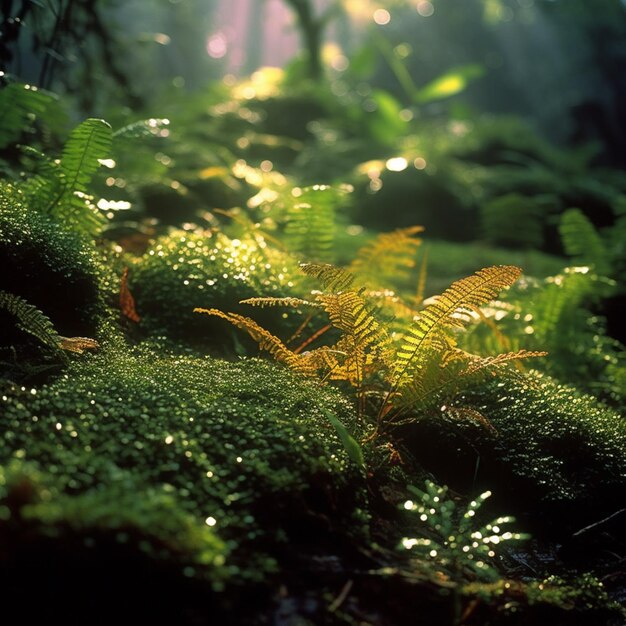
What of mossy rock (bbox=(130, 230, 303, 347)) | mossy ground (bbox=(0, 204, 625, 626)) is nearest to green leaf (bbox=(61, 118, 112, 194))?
mossy ground (bbox=(0, 204, 625, 626))

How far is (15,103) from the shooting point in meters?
3.83

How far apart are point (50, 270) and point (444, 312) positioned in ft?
6.84

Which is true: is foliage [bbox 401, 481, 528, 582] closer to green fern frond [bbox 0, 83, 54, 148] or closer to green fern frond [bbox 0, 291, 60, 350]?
green fern frond [bbox 0, 291, 60, 350]

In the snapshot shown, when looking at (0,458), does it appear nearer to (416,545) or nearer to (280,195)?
(416,545)

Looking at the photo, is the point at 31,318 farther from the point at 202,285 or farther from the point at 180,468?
the point at 202,285

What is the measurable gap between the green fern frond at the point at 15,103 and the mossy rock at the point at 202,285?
4.04ft

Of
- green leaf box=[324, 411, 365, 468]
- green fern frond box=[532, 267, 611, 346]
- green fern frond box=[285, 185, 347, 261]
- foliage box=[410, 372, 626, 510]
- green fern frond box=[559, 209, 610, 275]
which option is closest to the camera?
green leaf box=[324, 411, 365, 468]

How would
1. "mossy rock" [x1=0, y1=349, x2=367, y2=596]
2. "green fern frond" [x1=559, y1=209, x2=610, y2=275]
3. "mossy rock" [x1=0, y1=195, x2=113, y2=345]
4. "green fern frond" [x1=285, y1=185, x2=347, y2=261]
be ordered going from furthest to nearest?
"green fern frond" [x1=559, y1=209, x2=610, y2=275]
"green fern frond" [x1=285, y1=185, x2=347, y2=261]
"mossy rock" [x1=0, y1=195, x2=113, y2=345]
"mossy rock" [x1=0, y1=349, x2=367, y2=596]

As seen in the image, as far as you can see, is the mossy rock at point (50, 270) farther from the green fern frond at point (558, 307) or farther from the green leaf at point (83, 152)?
the green fern frond at point (558, 307)

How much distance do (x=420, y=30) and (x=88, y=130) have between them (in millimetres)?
26374

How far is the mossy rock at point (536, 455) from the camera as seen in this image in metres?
2.73

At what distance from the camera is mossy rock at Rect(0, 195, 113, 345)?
2.97 metres

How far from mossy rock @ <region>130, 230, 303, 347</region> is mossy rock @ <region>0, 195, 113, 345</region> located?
14.7 inches

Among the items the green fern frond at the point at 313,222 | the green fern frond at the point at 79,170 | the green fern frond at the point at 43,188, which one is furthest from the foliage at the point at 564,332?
the green fern frond at the point at 43,188
